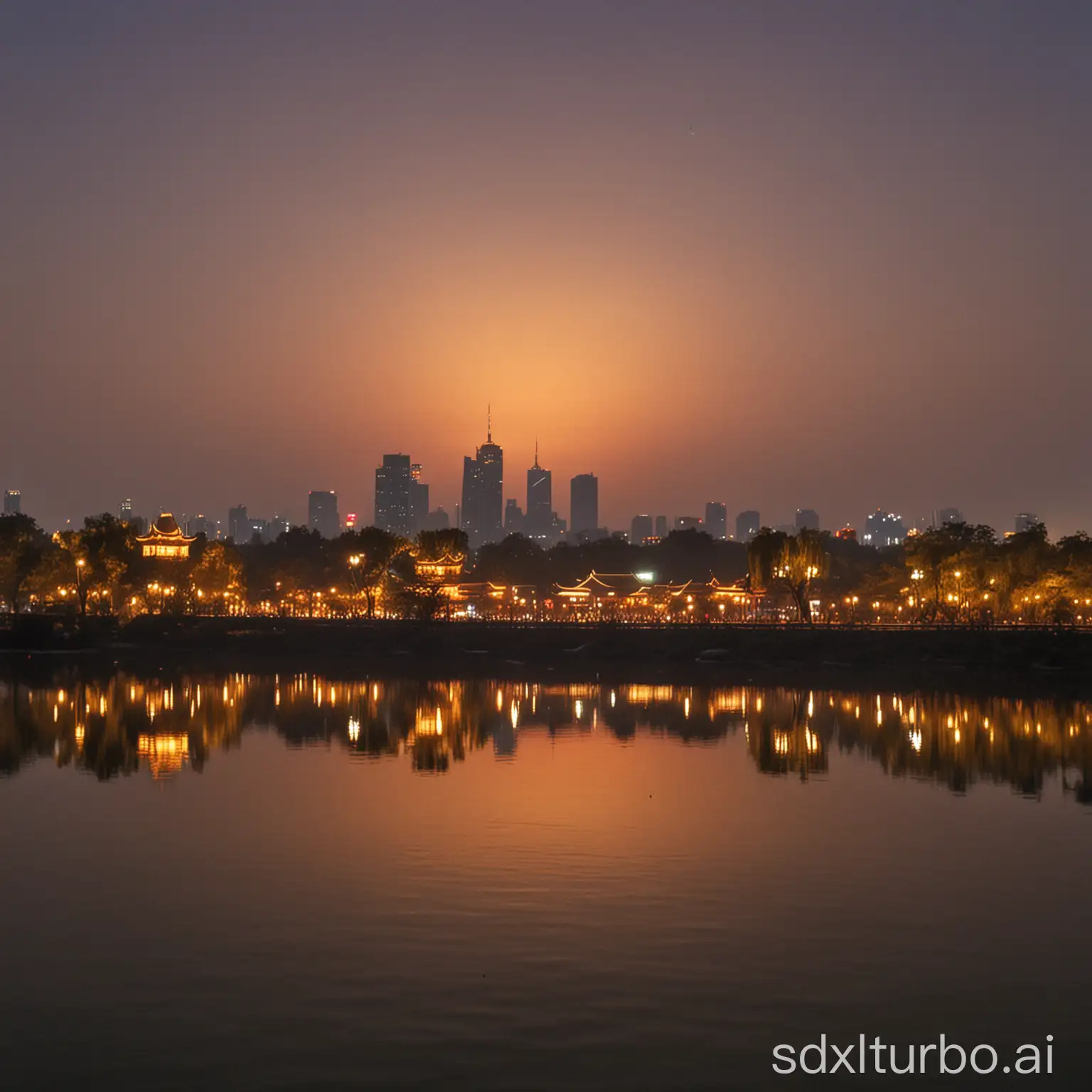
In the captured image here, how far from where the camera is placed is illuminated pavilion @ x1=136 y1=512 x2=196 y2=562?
171m

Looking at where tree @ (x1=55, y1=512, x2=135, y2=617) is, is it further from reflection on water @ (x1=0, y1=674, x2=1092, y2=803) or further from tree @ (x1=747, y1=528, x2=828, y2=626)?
tree @ (x1=747, y1=528, x2=828, y2=626)

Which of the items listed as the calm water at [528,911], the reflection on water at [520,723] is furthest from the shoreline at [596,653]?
the calm water at [528,911]

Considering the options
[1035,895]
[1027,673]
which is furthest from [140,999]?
[1027,673]

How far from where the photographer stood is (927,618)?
425 ft

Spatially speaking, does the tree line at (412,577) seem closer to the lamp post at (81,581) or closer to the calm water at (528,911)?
the lamp post at (81,581)

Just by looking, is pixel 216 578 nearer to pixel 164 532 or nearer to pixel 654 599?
pixel 164 532

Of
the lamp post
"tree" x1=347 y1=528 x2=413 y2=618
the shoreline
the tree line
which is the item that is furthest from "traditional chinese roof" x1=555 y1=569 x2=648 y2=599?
the lamp post

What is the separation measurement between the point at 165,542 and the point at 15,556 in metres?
33.3

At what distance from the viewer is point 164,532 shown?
6890 inches

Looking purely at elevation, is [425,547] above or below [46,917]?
above

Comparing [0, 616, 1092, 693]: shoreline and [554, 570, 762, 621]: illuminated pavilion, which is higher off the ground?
[554, 570, 762, 621]: illuminated pavilion

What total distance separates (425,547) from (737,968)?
145251 millimetres

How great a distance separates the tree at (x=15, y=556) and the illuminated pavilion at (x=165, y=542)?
24.2 m

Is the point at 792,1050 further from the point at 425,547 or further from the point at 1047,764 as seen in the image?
the point at 425,547
